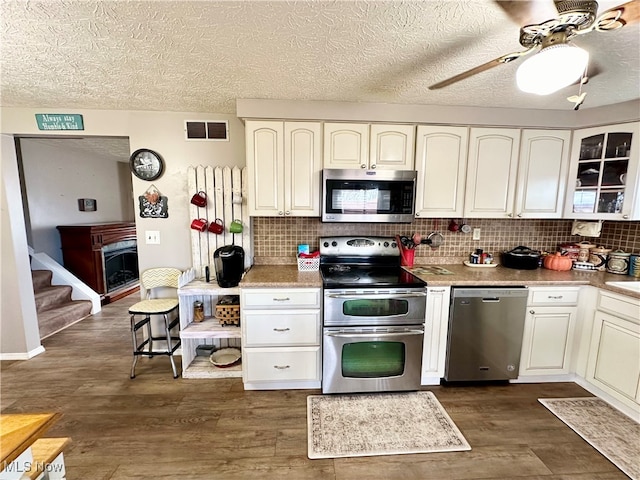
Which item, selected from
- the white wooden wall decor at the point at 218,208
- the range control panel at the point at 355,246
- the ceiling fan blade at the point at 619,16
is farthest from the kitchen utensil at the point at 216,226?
the ceiling fan blade at the point at 619,16

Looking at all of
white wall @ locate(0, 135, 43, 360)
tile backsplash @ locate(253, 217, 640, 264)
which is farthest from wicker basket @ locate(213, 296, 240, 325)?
white wall @ locate(0, 135, 43, 360)

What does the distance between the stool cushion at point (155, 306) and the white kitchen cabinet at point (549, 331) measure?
3057mm

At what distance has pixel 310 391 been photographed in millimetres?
2293

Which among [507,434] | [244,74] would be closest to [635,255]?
[507,434]

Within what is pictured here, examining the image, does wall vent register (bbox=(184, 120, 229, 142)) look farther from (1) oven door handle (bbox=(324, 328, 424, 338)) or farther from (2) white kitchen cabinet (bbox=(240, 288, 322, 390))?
(1) oven door handle (bbox=(324, 328, 424, 338))

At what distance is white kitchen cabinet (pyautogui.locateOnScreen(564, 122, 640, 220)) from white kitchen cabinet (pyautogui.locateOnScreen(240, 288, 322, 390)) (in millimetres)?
2481

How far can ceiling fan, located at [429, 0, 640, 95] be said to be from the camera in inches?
40.7

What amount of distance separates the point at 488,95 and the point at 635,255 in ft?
6.12

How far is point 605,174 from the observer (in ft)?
7.73

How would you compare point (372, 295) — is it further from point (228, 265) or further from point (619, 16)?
point (619, 16)

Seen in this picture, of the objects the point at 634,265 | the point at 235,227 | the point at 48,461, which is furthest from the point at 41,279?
the point at 634,265

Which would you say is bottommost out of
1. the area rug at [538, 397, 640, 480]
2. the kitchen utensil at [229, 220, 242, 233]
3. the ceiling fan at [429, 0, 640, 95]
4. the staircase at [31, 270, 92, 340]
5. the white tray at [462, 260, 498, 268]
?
the area rug at [538, 397, 640, 480]

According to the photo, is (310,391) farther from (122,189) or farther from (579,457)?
(122,189)

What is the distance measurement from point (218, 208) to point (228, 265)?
595 mm
